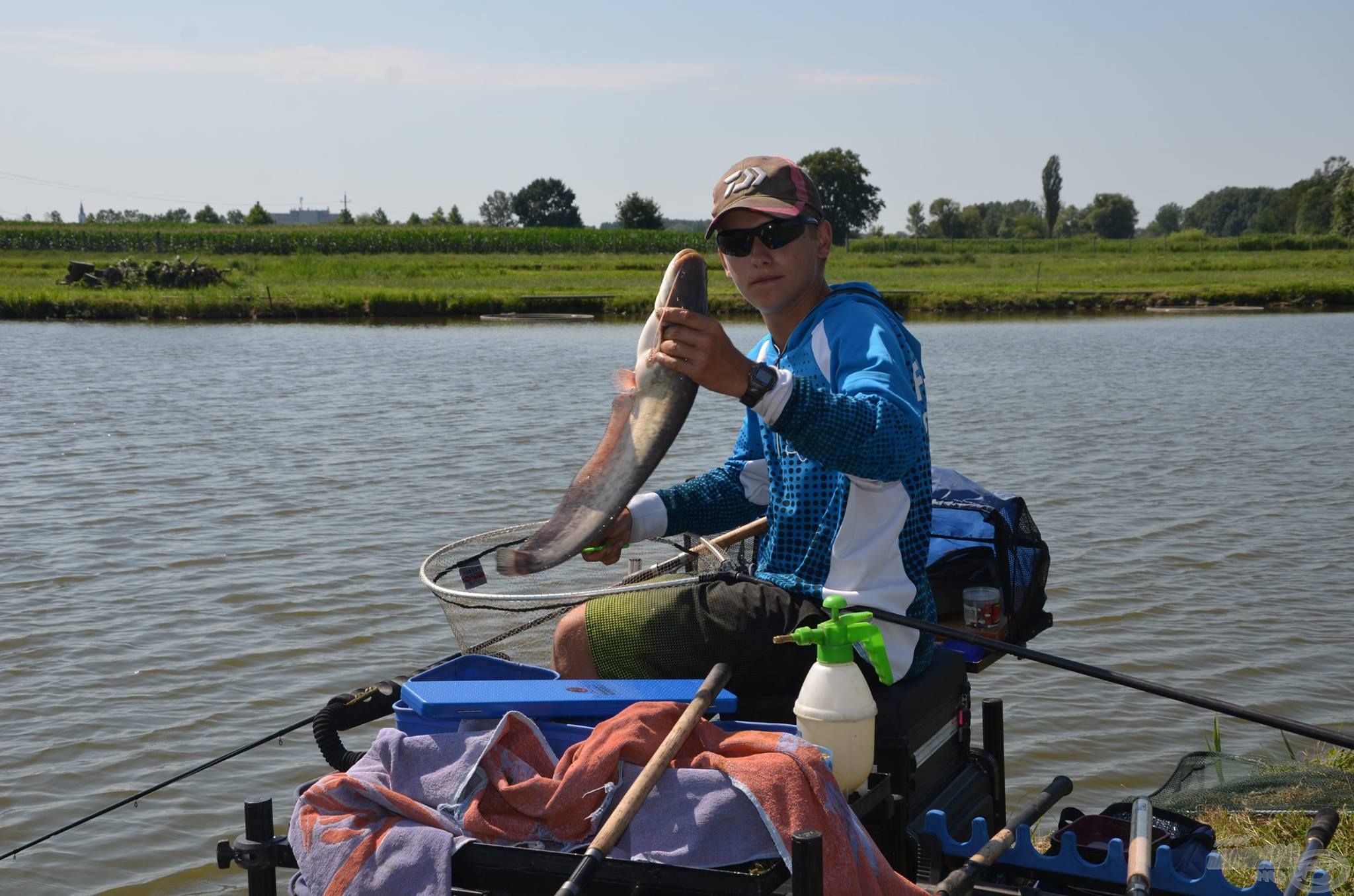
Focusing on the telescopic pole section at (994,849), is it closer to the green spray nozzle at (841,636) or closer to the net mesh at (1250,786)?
the green spray nozzle at (841,636)

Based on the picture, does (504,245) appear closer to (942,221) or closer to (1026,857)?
(942,221)

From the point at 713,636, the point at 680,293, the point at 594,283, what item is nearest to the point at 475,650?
the point at 713,636

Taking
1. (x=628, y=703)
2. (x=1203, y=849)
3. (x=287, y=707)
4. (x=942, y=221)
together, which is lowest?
(x=287, y=707)

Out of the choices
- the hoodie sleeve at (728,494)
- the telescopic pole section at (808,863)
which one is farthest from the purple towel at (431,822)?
the hoodie sleeve at (728,494)

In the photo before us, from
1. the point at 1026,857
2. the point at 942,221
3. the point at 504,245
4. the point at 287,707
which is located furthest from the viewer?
the point at 942,221

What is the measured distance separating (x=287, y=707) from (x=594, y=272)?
5022 cm

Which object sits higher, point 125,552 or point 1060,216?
point 1060,216

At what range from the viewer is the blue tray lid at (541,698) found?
3.12 m

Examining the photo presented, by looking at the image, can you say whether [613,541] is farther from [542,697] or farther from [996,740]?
[996,740]

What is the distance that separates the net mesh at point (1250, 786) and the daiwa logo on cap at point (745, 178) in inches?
107

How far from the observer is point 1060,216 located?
159625 millimetres

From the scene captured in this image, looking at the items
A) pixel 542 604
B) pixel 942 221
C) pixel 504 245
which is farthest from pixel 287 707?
pixel 942 221

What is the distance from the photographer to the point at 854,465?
3.15 metres

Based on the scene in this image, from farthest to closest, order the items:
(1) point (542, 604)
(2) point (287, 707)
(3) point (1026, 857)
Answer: (2) point (287, 707), (1) point (542, 604), (3) point (1026, 857)
